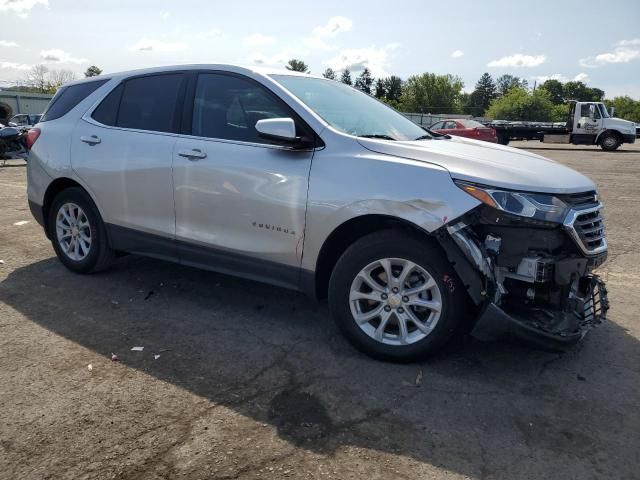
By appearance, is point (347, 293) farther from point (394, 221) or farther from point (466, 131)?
point (466, 131)

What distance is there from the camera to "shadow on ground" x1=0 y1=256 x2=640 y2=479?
8.56ft

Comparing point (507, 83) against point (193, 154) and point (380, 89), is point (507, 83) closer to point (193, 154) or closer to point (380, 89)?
point (380, 89)

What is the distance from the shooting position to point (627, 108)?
112562 mm

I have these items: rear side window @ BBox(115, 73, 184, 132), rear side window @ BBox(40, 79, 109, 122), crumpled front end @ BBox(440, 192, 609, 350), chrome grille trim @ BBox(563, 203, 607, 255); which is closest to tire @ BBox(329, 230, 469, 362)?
crumpled front end @ BBox(440, 192, 609, 350)

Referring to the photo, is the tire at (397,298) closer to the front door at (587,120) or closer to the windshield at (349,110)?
the windshield at (349,110)

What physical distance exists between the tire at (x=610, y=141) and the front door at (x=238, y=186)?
27.0m

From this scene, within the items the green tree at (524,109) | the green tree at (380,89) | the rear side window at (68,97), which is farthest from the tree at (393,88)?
the rear side window at (68,97)

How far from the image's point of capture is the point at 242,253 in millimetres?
3904

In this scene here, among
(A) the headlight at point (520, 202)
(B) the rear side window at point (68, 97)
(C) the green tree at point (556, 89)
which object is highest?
(C) the green tree at point (556, 89)

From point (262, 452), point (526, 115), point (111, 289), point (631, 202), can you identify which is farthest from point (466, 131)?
point (526, 115)

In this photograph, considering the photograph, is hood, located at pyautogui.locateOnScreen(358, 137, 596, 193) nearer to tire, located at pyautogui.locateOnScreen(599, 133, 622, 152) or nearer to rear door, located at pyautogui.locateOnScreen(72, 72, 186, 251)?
rear door, located at pyautogui.locateOnScreen(72, 72, 186, 251)

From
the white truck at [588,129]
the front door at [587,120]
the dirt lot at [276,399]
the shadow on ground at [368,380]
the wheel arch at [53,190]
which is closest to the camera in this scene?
the dirt lot at [276,399]

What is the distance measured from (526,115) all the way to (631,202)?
94772 millimetres

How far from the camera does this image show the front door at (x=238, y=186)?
12.0 ft
